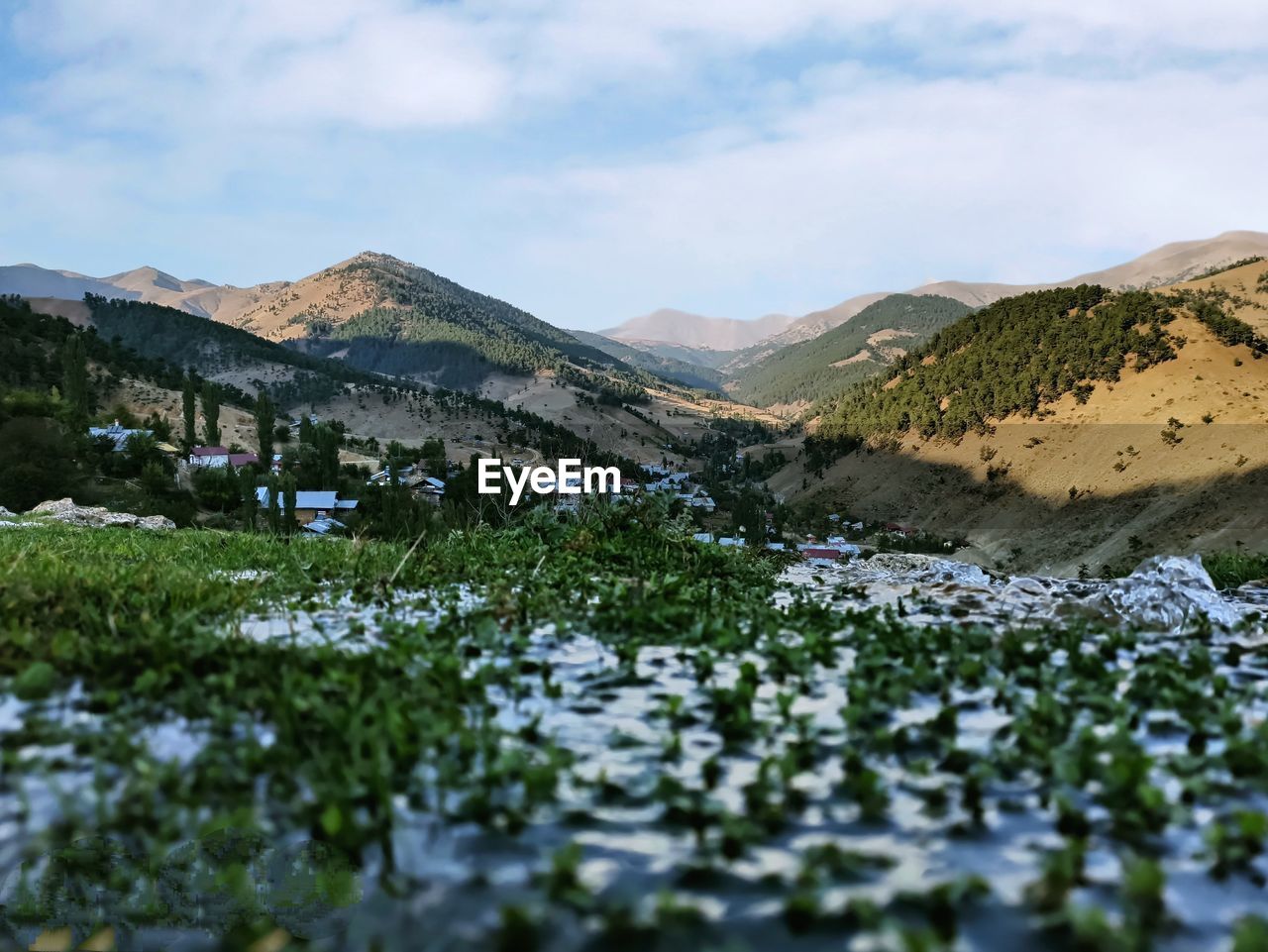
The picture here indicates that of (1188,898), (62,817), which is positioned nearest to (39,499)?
(62,817)

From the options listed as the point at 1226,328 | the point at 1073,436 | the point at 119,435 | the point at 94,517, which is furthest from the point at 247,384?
the point at 1226,328

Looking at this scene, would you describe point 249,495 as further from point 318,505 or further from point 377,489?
point 377,489

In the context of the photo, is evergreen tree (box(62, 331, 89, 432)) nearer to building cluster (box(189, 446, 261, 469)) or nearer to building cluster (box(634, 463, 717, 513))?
building cluster (box(189, 446, 261, 469))

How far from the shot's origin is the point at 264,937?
8.37 ft

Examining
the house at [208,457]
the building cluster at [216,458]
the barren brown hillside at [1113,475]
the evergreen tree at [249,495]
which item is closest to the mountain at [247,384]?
the building cluster at [216,458]

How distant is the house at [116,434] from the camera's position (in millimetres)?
62781

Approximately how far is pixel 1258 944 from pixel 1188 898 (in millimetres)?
473

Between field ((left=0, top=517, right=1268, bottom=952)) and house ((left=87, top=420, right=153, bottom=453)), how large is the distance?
66.7m

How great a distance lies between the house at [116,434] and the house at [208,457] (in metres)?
3.63

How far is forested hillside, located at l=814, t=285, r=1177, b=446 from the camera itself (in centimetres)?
8694

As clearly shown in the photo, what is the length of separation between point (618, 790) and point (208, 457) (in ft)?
241

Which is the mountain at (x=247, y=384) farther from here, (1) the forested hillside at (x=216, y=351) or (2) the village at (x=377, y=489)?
(2) the village at (x=377, y=489)

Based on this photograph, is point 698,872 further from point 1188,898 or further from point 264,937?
point 1188,898

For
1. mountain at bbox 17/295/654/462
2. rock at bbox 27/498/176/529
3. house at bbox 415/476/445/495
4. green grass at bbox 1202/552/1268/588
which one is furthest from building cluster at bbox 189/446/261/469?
green grass at bbox 1202/552/1268/588
